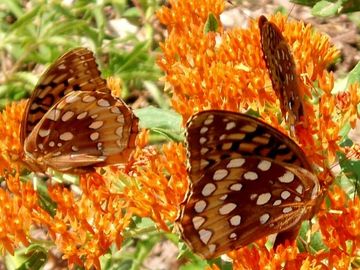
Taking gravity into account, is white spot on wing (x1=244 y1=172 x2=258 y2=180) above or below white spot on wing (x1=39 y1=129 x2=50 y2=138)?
above

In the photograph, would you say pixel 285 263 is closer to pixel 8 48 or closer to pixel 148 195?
pixel 148 195

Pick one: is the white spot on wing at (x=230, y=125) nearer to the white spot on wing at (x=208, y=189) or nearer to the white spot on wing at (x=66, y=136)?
the white spot on wing at (x=208, y=189)

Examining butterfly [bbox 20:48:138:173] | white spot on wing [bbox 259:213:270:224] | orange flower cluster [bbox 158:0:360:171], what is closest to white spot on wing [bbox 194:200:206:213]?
white spot on wing [bbox 259:213:270:224]

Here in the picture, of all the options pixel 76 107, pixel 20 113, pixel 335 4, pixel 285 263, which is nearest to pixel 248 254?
pixel 285 263

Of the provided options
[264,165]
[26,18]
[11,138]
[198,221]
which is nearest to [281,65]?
[264,165]

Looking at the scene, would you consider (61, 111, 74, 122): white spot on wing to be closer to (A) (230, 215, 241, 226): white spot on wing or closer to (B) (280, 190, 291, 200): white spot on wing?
(A) (230, 215, 241, 226): white spot on wing

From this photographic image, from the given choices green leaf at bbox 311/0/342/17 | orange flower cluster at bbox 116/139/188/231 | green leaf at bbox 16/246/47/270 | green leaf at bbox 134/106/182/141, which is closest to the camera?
orange flower cluster at bbox 116/139/188/231

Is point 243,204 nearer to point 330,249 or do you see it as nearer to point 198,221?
point 198,221
